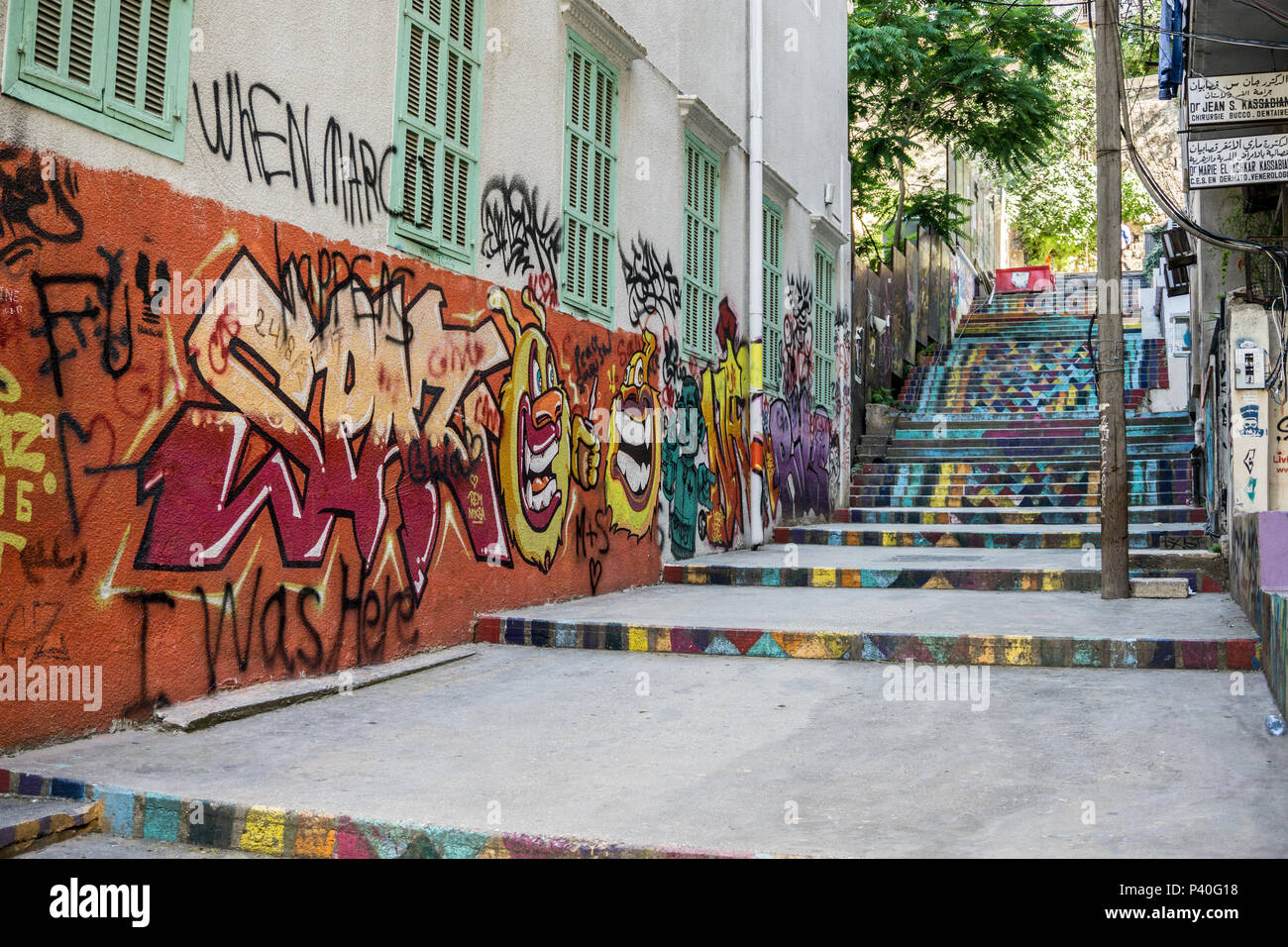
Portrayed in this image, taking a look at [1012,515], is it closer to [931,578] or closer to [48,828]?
[931,578]

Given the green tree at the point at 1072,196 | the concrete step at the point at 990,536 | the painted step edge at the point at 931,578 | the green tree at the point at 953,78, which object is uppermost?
the green tree at the point at 1072,196

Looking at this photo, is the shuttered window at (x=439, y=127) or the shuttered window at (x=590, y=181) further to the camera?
the shuttered window at (x=590, y=181)

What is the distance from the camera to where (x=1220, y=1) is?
8.98m

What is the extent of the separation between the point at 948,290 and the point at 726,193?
43.9ft

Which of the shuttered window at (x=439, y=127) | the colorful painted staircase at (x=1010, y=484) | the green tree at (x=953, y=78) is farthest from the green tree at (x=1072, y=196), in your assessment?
the shuttered window at (x=439, y=127)

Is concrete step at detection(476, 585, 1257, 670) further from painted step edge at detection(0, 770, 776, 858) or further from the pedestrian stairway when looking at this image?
painted step edge at detection(0, 770, 776, 858)

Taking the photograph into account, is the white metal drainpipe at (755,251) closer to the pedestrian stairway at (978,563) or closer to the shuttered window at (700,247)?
the shuttered window at (700,247)

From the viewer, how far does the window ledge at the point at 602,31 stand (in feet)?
25.5

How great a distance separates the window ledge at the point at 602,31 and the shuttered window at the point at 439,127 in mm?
1228

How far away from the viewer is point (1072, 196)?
36.6 meters

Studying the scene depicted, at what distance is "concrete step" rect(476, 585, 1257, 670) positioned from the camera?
5895 millimetres
